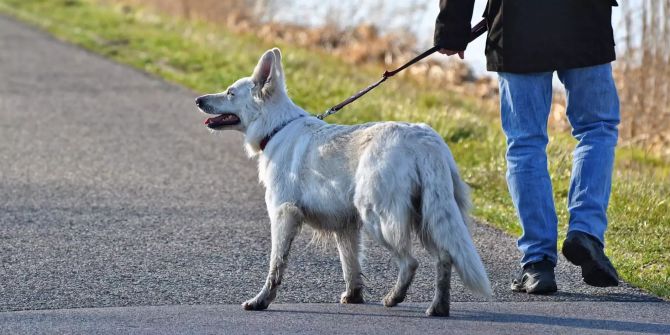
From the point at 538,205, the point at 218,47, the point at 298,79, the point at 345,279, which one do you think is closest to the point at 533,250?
the point at 538,205

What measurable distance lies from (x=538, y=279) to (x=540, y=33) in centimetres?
118

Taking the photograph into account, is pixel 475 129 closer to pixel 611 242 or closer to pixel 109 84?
pixel 611 242

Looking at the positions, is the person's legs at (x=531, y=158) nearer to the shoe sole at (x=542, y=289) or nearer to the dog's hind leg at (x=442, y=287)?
the shoe sole at (x=542, y=289)

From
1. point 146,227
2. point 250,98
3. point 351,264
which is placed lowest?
point 146,227

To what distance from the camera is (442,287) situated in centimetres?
579

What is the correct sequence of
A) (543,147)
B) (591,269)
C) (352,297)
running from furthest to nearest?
1. (543,147)
2. (352,297)
3. (591,269)

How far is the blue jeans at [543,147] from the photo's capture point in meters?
6.46

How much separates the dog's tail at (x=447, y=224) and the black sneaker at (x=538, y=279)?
2.25 ft

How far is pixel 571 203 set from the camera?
6.54m

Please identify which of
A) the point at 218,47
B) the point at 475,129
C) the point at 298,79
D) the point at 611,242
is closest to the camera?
the point at 611,242

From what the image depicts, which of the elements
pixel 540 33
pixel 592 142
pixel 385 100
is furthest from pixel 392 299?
pixel 385 100

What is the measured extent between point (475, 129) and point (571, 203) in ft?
16.8

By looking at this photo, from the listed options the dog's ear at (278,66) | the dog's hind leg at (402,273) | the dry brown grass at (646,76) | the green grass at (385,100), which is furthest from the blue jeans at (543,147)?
the dry brown grass at (646,76)

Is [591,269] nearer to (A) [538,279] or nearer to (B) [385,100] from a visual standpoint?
(A) [538,279]
